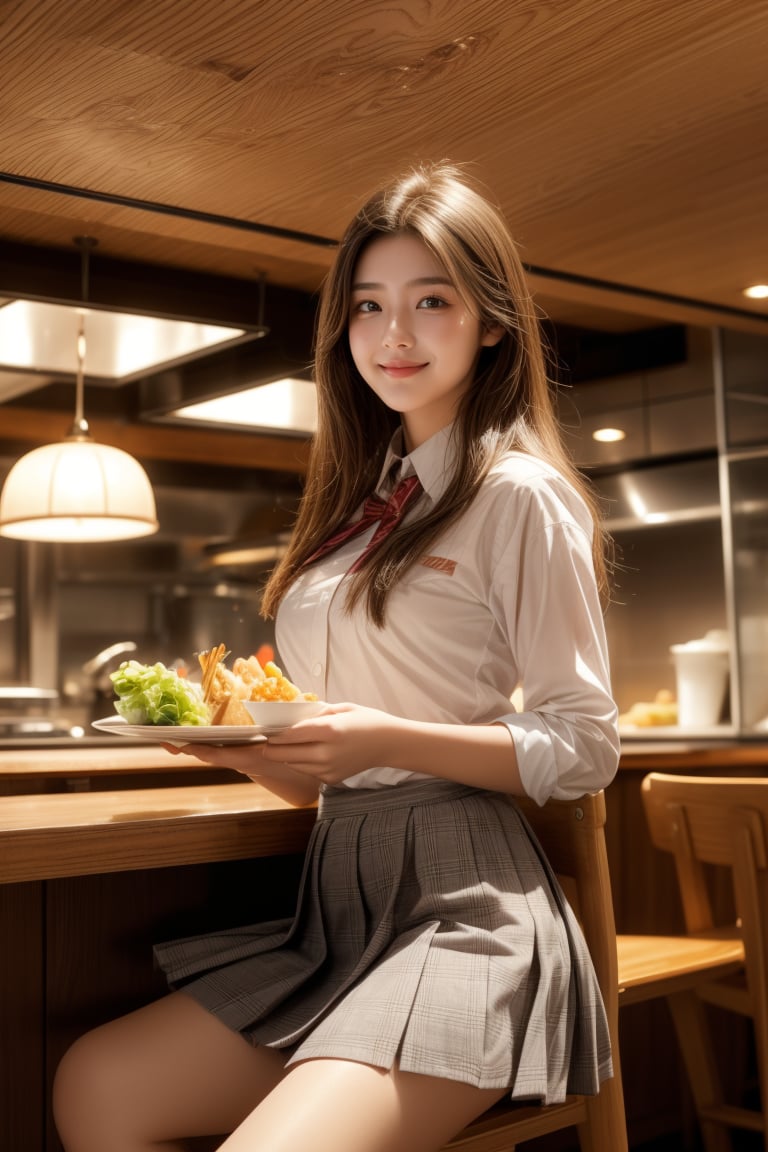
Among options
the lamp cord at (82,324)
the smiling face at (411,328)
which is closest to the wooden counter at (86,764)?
the lamp cord at (82,324)

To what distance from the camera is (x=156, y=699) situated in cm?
161

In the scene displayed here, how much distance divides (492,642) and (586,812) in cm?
26

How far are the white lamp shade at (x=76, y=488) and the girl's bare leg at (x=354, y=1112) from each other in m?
2.79

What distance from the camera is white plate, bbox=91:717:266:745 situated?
60.4 inches

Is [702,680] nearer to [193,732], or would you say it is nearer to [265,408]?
[265,408]

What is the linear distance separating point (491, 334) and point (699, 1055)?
2.00m

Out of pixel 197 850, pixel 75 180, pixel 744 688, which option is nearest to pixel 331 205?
pixel 75 180

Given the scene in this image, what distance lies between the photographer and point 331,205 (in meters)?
3.19

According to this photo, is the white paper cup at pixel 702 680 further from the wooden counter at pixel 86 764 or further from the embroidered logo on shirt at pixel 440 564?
the embroidered logo on shirt at pixel 440 564

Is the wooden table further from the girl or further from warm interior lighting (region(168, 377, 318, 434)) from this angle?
warm interior lighting (region(168, 377, 318, 434))

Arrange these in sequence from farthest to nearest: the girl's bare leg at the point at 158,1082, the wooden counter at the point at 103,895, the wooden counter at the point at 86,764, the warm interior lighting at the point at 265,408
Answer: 1. the warm interior lighting at the point at 265,408
2. the wooden counter at the point at 86,764
3. the wooden counter at the point at 103,895
4. the girl's bare leg at the point at 158,1082

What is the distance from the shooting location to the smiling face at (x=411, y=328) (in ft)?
5.65

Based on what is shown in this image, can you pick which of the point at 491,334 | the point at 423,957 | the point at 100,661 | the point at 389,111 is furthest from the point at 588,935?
the point at 100,661

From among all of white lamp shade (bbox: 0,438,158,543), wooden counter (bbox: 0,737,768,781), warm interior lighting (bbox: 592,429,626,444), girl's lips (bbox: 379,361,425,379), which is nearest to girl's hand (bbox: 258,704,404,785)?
girl's lips (bbox: 379,361,425,379)
